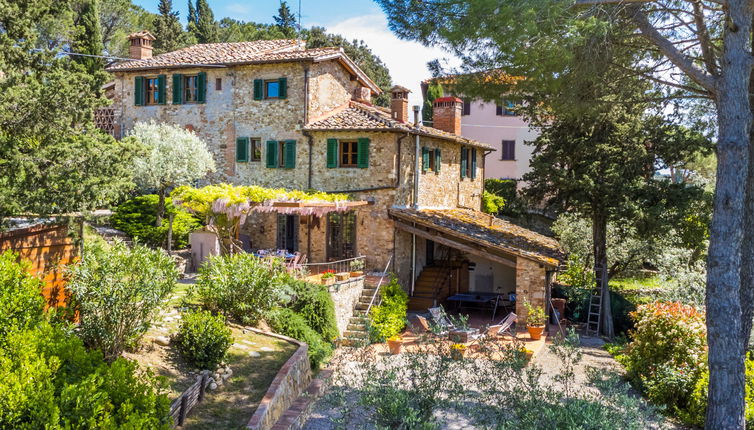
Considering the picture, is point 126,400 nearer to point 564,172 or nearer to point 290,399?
point 290,399

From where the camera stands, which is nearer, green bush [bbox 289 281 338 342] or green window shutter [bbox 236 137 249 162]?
green bush [bbox 289 281 338 342]

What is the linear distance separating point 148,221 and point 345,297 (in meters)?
8.61

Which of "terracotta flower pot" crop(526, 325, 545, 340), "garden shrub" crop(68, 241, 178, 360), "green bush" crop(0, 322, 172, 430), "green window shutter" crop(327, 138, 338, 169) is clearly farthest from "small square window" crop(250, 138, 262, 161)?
"green bush" crop(0, 322, 172, 430)

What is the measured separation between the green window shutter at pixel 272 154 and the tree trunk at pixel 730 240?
14237 millimetres

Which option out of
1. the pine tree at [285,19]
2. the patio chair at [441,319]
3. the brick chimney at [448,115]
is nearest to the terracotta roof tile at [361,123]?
the brick chimney at [448,115]

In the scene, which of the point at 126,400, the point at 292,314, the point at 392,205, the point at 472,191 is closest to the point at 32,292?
the point at 126,400

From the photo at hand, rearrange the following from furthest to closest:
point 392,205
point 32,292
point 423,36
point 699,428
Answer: point 392,205 → point 423,36 → point 699,428 → point 32,292

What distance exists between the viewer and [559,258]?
715 inches

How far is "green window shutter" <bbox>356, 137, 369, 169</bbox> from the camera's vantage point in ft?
63.9

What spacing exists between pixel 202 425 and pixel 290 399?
245cm

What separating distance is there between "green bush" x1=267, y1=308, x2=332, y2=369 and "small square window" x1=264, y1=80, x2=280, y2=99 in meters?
9.40

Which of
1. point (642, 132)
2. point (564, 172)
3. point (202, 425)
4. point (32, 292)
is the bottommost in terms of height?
point (202, 425)

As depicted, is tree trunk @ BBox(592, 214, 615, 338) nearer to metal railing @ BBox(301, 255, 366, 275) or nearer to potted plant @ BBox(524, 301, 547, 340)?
potted plant @ BBox(524, 301, 547, 340)

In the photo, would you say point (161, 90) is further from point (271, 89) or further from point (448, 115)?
point (448, 115)
